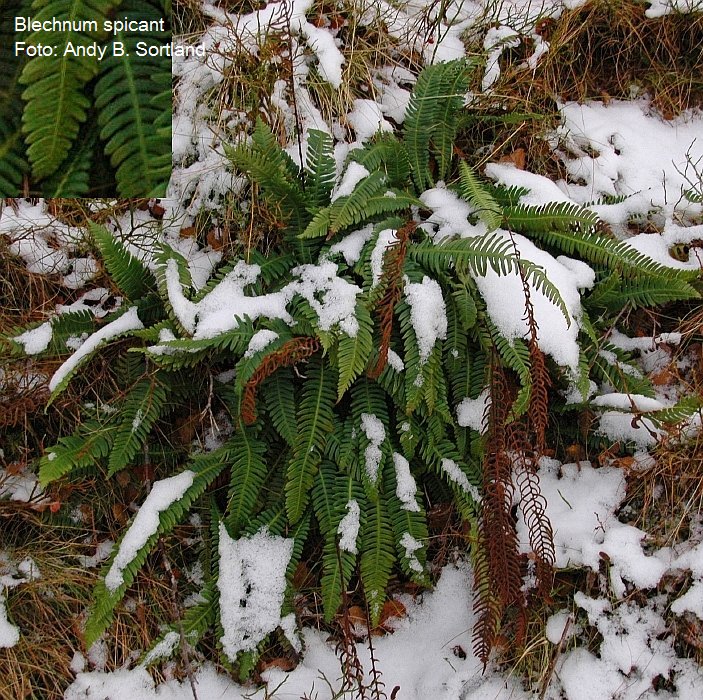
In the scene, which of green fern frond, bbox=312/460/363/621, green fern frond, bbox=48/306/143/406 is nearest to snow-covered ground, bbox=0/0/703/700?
green fern frond, bbox=48/306/143/406

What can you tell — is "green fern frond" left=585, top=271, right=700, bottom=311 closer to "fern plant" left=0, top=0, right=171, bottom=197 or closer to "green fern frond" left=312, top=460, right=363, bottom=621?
"green fern frond" left=312, top=460, right=363, bottom=621

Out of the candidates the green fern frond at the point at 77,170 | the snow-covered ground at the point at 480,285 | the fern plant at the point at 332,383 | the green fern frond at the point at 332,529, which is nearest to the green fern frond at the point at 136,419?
the fern plant at the point at 332,383

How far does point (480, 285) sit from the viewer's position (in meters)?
2.91

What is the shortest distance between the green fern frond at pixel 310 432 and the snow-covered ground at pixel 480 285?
0.33 metres

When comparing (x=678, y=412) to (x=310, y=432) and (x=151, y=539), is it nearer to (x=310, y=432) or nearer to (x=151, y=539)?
(x=310, y=432)

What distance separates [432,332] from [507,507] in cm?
78

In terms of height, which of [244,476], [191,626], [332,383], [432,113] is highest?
[432,113]

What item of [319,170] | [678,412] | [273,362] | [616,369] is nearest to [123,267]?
[273,362]

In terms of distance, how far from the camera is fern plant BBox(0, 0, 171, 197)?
2.63 meters

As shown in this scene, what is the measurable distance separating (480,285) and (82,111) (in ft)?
5.99

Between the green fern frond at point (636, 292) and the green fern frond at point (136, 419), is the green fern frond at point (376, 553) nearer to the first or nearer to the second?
the green fern frond at point (136, 419)

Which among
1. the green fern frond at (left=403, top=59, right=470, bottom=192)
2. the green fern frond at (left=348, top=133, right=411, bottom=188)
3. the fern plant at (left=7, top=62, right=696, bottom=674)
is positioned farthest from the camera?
the green fern frond at (left=403, top=59, right=470, bottom=192)

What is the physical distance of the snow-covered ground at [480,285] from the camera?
282cm

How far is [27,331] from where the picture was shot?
3064mm
